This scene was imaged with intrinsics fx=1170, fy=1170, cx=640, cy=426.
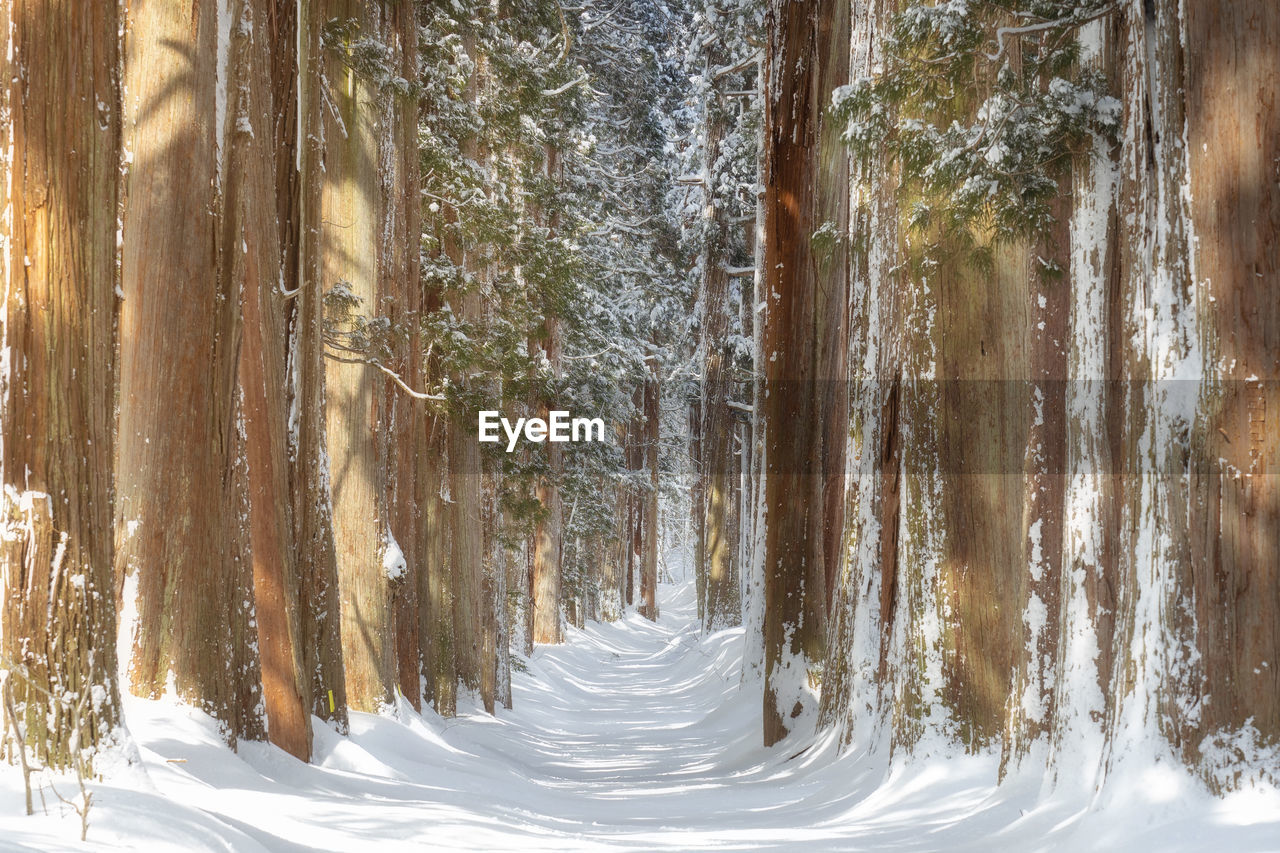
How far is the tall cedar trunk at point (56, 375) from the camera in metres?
4.38

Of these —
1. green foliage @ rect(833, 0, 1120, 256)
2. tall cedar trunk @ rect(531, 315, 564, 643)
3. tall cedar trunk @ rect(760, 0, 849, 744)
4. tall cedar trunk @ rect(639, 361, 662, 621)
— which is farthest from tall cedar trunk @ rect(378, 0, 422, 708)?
tall cedar trunk @ rect(639, 361, 662, 621)

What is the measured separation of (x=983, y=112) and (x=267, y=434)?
17.2 ft

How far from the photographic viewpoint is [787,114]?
1300cm

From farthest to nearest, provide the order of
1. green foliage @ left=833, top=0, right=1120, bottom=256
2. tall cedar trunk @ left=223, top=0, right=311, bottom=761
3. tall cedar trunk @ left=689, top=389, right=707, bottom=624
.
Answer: tall cedar trunk @ left=689, top=389, right=707, bottom=624 < tall cedar trunk @ left=223, top=0, right=311, bottom=761 < green foliage @ left=833, top=0, right=1120, bottom=256

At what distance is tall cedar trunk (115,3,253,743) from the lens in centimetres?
671

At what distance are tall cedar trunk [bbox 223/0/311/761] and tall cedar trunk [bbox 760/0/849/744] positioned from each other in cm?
578

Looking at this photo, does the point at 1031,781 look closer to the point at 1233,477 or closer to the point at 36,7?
the point at 1233,477

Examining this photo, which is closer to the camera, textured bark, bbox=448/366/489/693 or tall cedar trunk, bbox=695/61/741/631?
Answer: textured bark, bbox=448/366/489/693

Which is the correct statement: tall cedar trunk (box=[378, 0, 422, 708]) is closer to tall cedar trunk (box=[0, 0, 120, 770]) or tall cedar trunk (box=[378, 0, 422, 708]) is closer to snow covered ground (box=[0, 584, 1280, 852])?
snow covered ground (box=[0, 584, 1280, 852])

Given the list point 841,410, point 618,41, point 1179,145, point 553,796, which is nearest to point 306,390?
point 553,796

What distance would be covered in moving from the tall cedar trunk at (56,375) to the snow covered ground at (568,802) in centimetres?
46

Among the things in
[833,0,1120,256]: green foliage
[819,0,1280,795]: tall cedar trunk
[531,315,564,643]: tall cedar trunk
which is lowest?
[531,315,564,643]: tall cedar trunk

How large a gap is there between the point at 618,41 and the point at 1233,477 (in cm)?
2454

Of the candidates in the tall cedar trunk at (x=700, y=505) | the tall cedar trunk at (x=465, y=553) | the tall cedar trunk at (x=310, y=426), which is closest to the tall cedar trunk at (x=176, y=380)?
the tall cedar trunk at (x=310, y=426)
